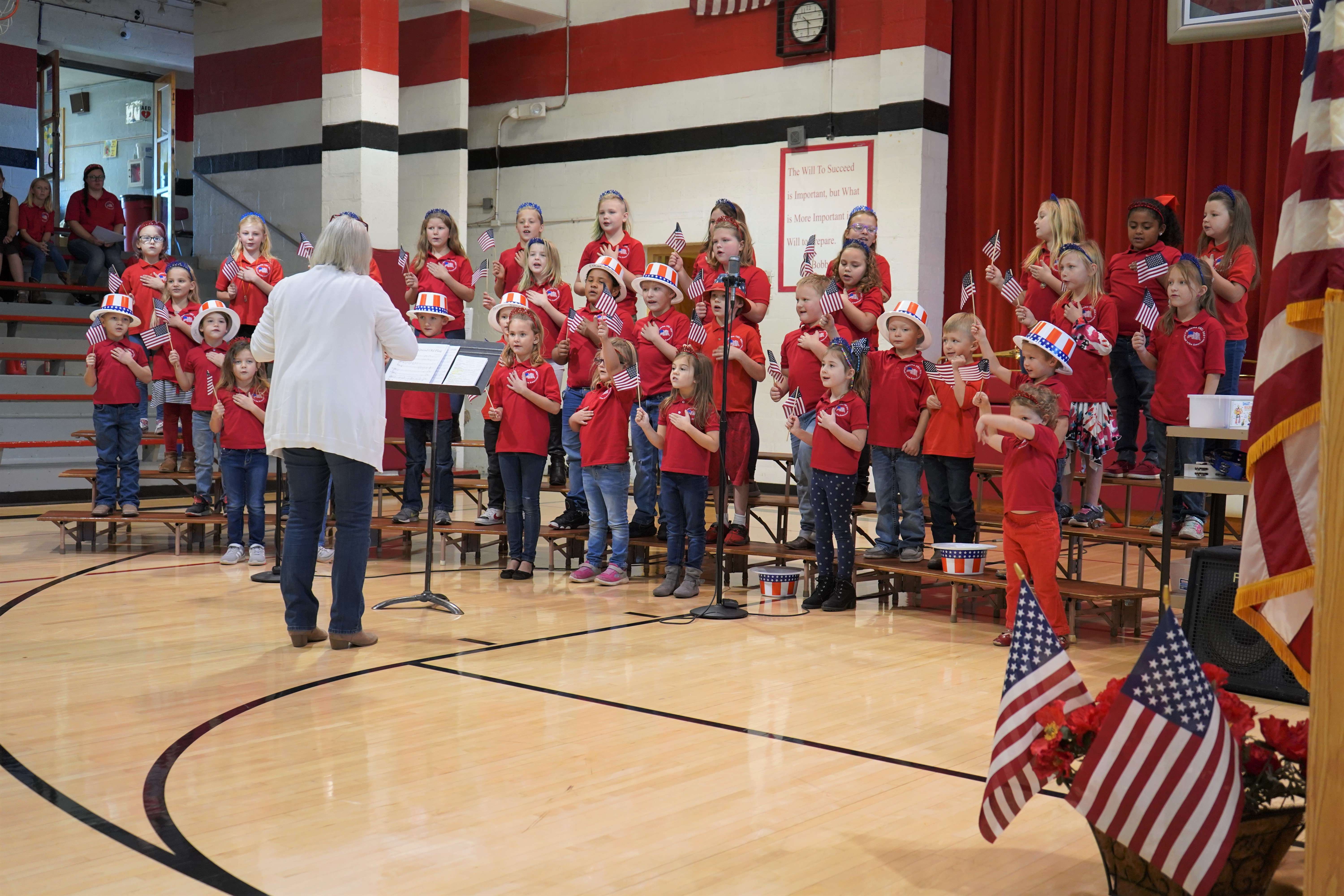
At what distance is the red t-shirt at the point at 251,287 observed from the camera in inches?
334

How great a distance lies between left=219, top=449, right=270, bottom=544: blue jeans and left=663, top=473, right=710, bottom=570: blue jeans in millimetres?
2445

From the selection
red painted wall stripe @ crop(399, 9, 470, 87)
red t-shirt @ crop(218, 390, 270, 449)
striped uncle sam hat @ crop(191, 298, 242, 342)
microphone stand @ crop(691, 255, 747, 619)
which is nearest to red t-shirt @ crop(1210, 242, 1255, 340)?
microphone stand @ crop(691, 255, 747, 619)

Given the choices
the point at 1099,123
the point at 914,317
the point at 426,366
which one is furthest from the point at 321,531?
the point at 1099,123

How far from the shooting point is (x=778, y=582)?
6555 mm

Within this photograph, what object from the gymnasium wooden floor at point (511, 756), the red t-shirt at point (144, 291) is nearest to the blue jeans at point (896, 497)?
the gymnasium wooden floor at point (511, 756)

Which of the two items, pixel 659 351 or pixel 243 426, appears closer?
pixel 659 351

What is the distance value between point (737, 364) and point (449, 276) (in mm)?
2675

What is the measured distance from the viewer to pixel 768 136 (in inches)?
448

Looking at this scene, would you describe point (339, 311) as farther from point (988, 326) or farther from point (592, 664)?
point (988, 326)

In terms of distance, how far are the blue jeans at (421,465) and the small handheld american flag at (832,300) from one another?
2.46 metres

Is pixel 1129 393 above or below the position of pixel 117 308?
below

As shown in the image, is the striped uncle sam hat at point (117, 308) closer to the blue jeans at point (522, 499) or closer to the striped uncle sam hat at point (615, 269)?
the blue jeans at point (522, 499)

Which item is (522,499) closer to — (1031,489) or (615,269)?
→ (615,269)

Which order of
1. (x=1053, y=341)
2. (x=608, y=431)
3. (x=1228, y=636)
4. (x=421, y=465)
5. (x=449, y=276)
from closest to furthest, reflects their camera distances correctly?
(x=1228, y=636), (x=1053, y=341), (x=608, y=431), (x=421, y=465), (x=449, y=276)
